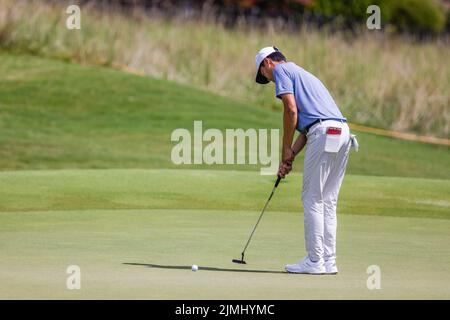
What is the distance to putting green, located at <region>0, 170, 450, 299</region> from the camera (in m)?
7.91

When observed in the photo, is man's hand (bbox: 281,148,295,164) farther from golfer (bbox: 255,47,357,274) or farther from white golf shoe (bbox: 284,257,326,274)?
white golf shoe (bbox: 284,257,326,274)

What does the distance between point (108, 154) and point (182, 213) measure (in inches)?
338

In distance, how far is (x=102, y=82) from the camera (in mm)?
26594

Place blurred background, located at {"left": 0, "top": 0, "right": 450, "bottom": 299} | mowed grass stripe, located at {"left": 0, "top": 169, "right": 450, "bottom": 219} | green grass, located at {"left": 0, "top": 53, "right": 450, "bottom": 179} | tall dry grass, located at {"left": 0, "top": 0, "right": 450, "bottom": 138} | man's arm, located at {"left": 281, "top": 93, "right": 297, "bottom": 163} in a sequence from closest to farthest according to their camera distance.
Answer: blurred background, located at {"left": 0, "top": 0, "right": 450, "bottom": 299} < man's arm, located at {"left": 281, "top": 93, "right": 297, "bottom": 163} < mowed grass stripe, located at {"left": 0, "top": 169, "right": 450, "bottom": 219} < green grass, located at {"left": 0, "top": 53, "right": 450, "bottom": 179} < tall dry grass, located at {"left": 0, "top": 0, "right": 450, "bottom": 138}

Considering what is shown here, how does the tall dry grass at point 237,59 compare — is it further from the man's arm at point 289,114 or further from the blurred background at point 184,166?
the man's arm at point 289,114

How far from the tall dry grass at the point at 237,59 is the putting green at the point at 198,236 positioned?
10914 mm

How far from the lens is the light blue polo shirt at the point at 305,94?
9.09 m

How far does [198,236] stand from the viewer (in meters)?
11.2

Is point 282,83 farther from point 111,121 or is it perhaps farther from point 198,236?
point 111,121

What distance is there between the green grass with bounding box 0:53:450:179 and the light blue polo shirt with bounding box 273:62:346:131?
11.7 m

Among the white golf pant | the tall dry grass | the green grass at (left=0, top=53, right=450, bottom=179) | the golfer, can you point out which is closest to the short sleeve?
the golfer

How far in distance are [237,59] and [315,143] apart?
1968cm

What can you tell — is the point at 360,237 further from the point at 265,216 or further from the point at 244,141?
the point at 244,141
